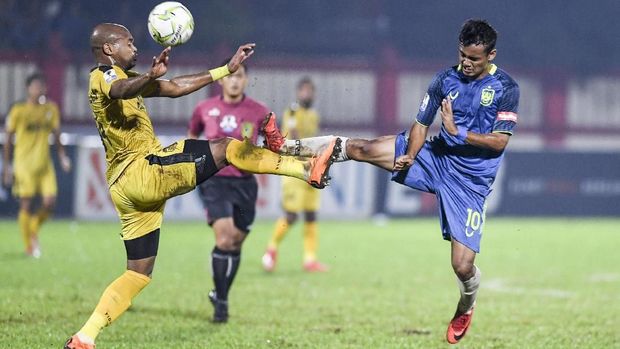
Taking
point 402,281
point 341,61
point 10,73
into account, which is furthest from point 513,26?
point 402,281

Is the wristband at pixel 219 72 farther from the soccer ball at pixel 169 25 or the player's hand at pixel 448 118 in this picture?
the player's hand at pixel 448 118

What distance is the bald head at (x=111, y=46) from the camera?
756cm

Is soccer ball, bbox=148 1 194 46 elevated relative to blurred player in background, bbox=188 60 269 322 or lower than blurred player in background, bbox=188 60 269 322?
elevated

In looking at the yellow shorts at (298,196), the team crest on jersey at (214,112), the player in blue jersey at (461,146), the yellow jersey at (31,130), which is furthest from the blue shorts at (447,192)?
the yellow jersey at (31,130)

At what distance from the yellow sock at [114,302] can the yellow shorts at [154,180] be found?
497mm

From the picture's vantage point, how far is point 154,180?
→ 24.4 feet

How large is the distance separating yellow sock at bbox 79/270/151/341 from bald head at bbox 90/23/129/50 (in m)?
1.65

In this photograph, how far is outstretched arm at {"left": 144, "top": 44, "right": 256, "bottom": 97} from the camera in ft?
24.5

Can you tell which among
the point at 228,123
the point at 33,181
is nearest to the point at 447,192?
the point at 228,123

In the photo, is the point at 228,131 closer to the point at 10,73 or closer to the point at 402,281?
the point at 402,281

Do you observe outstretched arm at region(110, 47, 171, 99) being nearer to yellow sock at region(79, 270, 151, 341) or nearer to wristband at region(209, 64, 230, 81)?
wristband at region(209, 64, 230, 81)

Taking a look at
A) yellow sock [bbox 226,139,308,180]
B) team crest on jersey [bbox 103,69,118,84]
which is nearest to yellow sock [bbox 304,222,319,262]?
yellow sock [bbox 226,139,308,180]

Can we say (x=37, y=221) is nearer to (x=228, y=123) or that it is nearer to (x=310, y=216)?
(x=310, y=216)

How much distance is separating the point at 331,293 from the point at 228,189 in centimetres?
235
